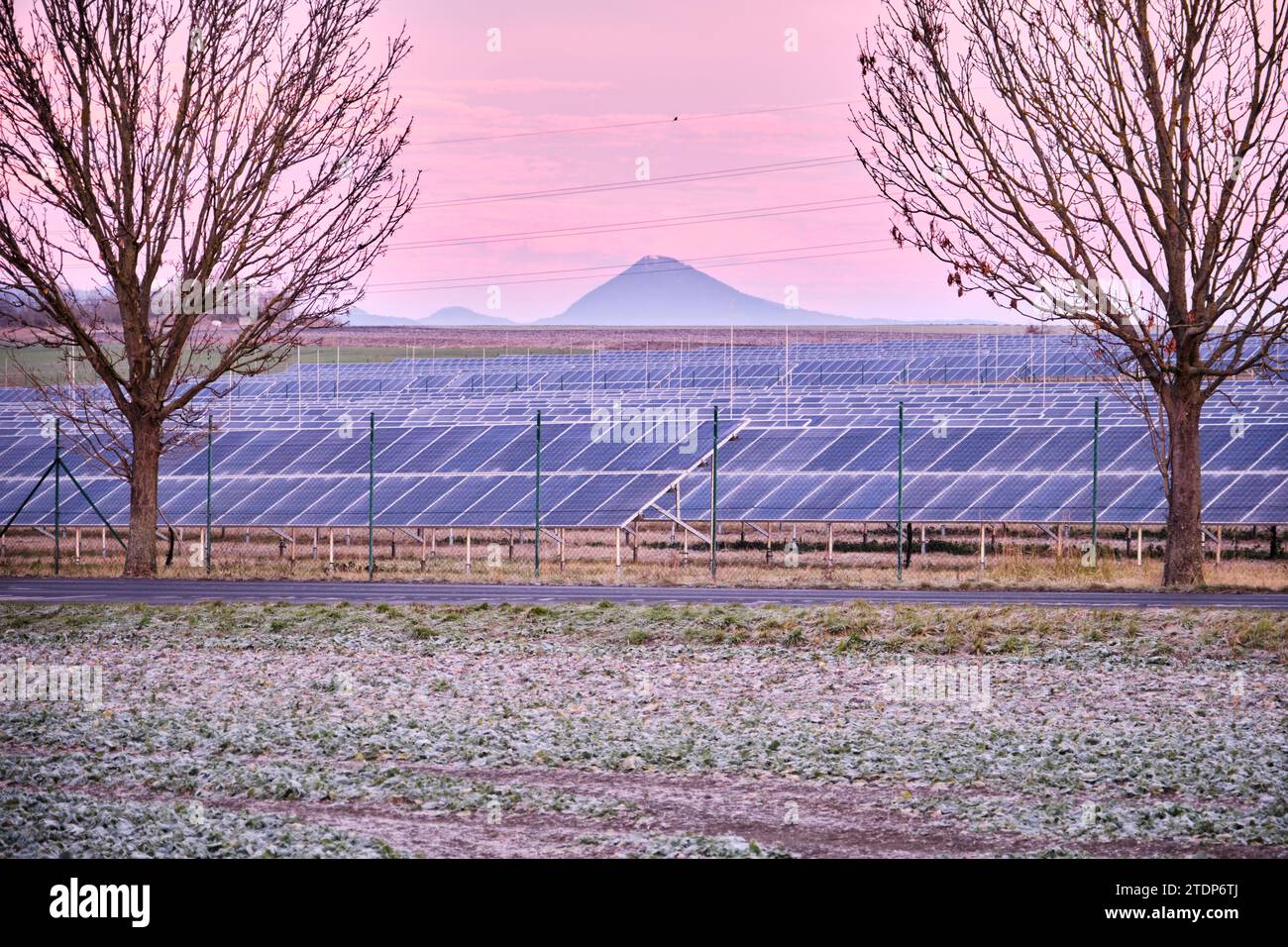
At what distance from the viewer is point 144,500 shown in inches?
1129

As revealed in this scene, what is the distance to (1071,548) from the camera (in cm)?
3316

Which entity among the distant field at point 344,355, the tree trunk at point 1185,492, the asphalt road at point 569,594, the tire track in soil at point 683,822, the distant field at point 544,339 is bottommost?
the tire track in soil at point 683,822

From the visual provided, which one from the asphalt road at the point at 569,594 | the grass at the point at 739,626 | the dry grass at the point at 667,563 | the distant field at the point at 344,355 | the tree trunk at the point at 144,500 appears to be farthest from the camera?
the distant field at the point at 344,355

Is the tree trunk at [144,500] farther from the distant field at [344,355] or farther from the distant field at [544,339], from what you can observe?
the distant field at [544,339]

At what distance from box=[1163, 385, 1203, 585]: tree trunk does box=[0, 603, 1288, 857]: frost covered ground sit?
6.21 meters

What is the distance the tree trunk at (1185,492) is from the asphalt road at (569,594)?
1.08 meters

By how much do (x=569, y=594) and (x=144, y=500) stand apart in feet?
29.3

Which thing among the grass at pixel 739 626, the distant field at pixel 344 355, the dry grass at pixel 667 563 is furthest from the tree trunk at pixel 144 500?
the distant field at pixel 344 355

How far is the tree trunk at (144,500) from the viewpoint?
28.2 metres

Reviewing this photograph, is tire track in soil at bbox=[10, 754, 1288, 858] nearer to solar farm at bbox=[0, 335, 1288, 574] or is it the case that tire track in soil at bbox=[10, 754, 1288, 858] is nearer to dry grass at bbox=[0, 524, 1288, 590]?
dry grass at bbox=[0, 524, 1288, 590]

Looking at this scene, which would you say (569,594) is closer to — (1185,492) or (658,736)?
(1185,492)

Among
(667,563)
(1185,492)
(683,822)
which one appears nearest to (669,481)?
(667,563)

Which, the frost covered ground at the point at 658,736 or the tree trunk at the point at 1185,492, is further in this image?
the tree trunk at the point at 1185,492

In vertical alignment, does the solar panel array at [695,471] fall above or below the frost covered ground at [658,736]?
above
